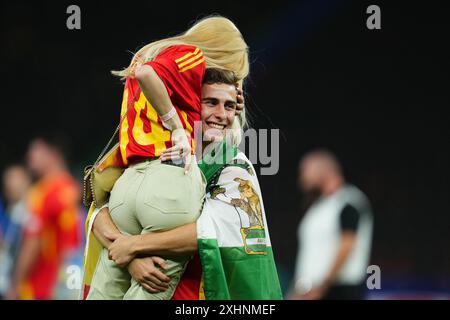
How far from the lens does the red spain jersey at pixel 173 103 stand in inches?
137

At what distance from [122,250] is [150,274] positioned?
140 millimetres

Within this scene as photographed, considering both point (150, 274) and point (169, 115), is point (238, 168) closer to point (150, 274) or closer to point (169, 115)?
point (169, 115)

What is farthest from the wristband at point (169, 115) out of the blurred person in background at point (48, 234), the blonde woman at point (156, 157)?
the blurred person in background at point (48, 234)

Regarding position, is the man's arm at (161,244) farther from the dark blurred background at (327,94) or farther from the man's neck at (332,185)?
the dark blurred background at (327,94)

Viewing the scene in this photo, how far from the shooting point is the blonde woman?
11.1 ft

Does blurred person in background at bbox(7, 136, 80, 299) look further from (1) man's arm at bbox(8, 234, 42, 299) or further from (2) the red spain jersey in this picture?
(2) the red spain jersey

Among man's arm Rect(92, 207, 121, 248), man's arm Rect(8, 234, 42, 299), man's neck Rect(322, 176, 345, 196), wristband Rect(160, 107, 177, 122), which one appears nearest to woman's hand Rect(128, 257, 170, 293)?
man's arm Rect(92, 207, 121, 248)

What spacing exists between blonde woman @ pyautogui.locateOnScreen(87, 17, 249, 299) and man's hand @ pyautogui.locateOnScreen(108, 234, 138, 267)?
42 mm

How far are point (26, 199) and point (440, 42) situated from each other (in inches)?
131

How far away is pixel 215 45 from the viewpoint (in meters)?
3.75

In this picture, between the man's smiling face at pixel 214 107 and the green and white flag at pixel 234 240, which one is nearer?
the green and white flag at pixel 234 240

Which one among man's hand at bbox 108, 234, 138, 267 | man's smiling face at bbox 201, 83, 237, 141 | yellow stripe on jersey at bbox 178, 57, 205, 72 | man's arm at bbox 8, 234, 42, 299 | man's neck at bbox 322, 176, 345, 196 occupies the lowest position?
man's arm at bbox 8, 234, 42, 299
